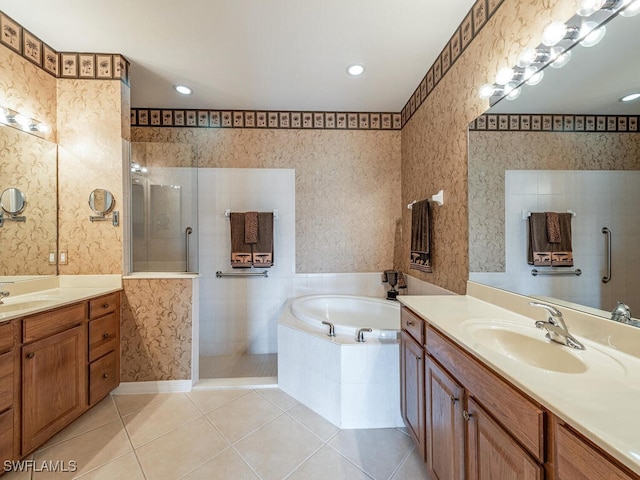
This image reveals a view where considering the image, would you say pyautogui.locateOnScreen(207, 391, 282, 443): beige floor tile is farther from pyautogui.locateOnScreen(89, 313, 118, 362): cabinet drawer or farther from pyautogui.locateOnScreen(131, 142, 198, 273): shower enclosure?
pyautogui.locateOnScreen(131, 142, 198, 273): shower enclosure

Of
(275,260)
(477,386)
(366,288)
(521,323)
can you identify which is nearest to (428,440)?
(477,386)

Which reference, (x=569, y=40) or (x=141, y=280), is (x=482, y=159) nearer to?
(x=569, y=40)

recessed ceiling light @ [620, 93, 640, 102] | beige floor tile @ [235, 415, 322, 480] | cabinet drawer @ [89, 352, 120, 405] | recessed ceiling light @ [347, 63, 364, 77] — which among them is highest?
recessed ceiling light @ [347, 63, 364, 77]

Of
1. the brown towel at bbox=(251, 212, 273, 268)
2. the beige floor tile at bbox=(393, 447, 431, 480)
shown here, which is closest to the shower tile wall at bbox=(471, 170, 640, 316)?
the beige floor tile at bbox=(393, 447, 431, 480)

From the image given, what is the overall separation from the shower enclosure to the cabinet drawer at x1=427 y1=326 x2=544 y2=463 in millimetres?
2408

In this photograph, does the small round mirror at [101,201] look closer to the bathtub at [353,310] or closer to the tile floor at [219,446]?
the tile floor at [219,446]

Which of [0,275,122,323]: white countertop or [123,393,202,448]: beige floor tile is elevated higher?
[0,275,122,323]: white countertop

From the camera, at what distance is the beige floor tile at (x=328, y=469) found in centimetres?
134

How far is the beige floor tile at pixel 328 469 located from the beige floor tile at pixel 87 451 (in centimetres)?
105

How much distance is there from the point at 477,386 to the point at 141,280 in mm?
2323

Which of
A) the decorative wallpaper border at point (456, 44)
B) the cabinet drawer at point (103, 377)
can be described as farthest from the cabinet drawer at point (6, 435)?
the decorative wallpaper border at point (456, 44)

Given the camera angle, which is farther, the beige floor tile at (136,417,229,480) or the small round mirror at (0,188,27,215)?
the small round mirror at (0,188,27,215)

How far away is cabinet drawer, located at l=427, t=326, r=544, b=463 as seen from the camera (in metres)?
0.63

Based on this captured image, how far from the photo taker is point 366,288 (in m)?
2.93
